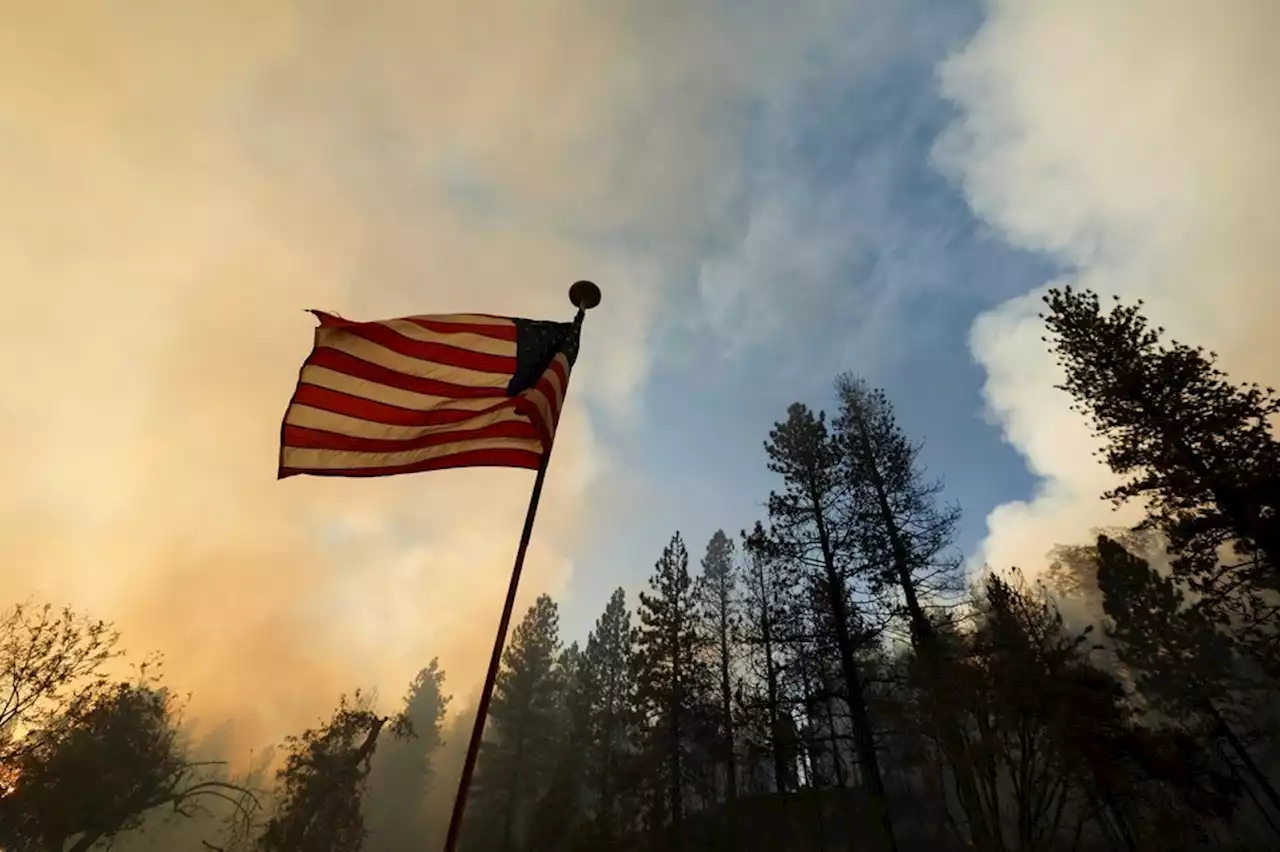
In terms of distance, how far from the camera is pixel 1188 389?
15750mm

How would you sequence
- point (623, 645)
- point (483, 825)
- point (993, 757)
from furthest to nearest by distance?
point (623, 645)
point (483, 825)
point (993, 757)

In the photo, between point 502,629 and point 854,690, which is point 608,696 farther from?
point 502,629

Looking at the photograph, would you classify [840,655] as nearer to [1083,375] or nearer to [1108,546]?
[1083,375]

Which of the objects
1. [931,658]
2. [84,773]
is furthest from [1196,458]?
[84,773]

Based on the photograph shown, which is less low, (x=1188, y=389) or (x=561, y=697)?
(x=561, y=697)

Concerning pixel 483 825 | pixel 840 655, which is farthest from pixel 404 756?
pixel 840 655

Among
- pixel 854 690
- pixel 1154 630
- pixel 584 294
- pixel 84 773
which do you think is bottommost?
pixel 84 773

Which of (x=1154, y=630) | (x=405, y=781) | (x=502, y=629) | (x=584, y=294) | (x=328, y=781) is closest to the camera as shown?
(x=502, y=629)

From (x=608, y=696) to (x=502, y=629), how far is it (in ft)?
153

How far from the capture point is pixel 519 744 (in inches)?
1900

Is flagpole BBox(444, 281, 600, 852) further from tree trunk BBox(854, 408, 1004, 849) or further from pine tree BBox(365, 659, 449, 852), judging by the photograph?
Result: pine tree BBox(365, 659, 449, 852)

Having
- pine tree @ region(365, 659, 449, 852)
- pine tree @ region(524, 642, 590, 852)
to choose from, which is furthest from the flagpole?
pine tree @ region(365, 659, 449, 852)

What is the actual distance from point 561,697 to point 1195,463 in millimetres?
60839

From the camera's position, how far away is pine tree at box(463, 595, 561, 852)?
44034 millimetres
